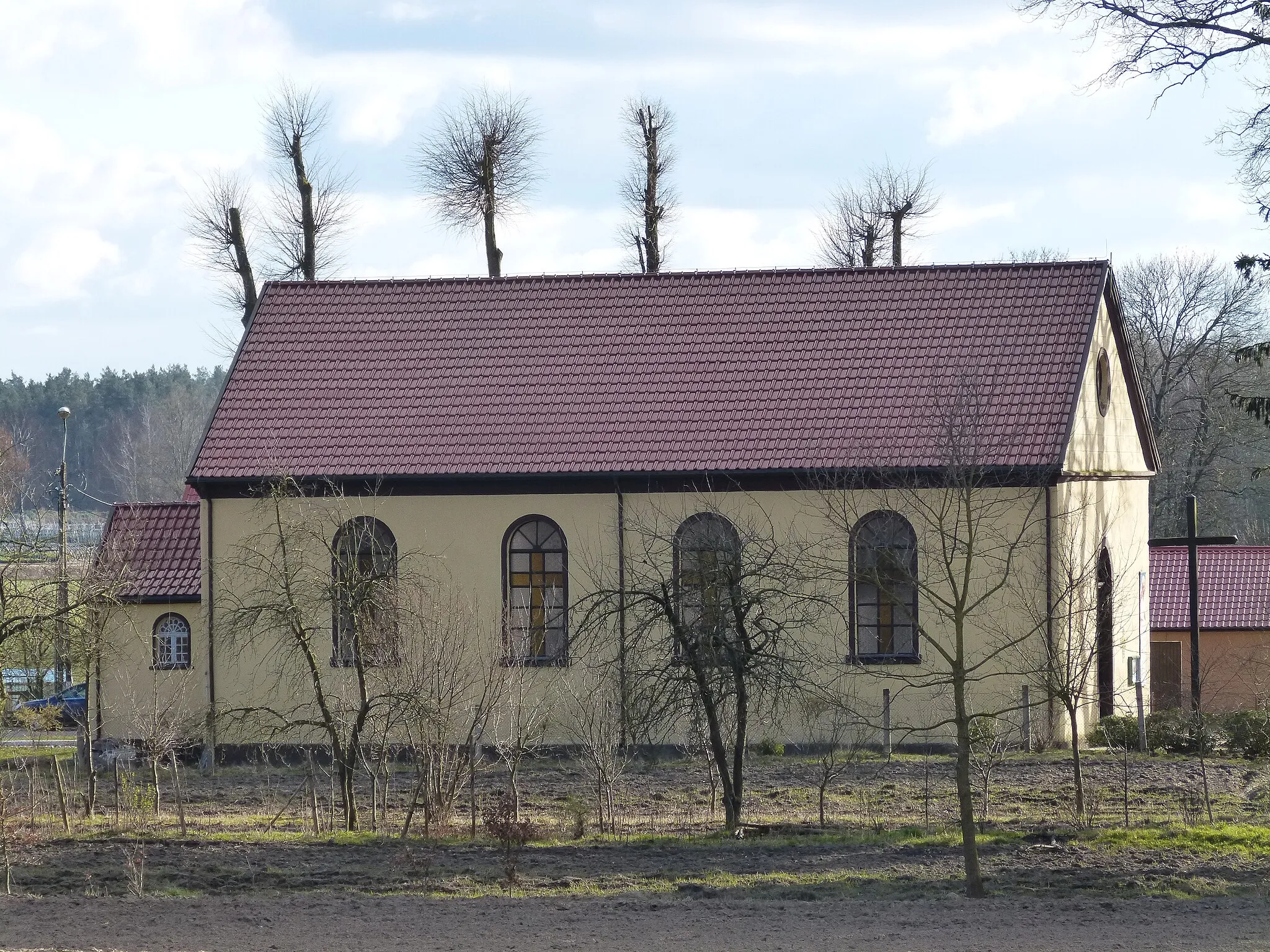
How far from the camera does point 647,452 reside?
2559cm

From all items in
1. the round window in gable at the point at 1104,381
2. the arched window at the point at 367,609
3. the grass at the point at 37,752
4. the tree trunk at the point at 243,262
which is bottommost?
the grass at the point at 37,752

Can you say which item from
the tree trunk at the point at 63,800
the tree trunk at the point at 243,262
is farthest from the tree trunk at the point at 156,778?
the tree trunk at the point at 243,262

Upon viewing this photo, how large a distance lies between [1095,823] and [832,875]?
3.97 metres

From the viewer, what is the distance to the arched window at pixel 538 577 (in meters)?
25.7

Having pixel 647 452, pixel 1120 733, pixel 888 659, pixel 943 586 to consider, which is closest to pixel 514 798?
pixel 888 659

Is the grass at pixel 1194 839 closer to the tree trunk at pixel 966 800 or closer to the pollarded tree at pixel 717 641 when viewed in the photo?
the tree trunk at pixel 966 800

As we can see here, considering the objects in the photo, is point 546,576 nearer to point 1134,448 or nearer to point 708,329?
point 708,329

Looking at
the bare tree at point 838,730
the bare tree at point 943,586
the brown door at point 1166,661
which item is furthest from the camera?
the brown door at point 1166,661

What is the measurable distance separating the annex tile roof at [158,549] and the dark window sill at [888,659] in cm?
1099

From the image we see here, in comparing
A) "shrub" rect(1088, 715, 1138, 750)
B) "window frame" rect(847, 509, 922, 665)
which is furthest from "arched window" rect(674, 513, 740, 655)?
"shrub" rect(1088, 715, 1138, 750)

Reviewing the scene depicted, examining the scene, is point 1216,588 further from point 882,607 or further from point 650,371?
point 650,371

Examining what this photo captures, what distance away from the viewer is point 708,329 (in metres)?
27.7

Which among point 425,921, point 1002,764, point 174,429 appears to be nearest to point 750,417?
point 1002,764

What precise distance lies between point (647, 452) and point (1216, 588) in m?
20.6
